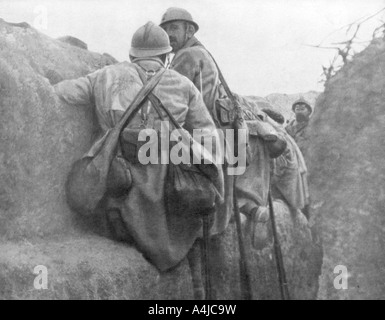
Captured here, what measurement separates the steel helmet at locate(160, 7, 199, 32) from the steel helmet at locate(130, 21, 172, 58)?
448mm

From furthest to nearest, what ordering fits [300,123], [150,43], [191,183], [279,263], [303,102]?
[300,123] < [303,102] < [279,263] < [150,43] < [191,183]

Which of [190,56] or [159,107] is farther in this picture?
[190,56]

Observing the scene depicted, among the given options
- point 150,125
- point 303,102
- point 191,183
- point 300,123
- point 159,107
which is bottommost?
point 191,183

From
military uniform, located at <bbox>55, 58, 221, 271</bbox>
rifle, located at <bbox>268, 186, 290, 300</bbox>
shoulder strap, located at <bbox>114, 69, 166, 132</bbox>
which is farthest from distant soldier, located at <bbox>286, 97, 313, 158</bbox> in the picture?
shoulder strap, located at <bbox>114, 69, 166, 132</bbox>

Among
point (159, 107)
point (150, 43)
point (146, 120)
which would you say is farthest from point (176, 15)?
point (146, 120)

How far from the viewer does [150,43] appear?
612 centimetres

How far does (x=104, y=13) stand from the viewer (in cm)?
655

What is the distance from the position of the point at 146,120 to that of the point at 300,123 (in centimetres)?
201

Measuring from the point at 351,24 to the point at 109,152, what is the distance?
2483 mm

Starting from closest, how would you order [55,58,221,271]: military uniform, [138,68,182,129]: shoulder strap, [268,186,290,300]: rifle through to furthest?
[55,58,221,271]: military uniform
[138,68,182,129]: shoulder strap
[268,186,290,300]: rifle

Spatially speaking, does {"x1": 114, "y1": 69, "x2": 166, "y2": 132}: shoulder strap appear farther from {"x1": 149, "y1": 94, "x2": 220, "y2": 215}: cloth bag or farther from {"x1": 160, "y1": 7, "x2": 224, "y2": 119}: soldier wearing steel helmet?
{"x1": 160, "y1": 7, "x2": 224, "y2": 119}: soldier wearing steel helmet

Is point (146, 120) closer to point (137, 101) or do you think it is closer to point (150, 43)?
point (137, 101)

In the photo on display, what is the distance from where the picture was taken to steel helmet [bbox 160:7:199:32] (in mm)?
6590

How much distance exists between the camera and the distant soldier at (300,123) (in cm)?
727
